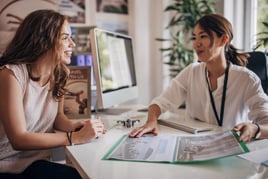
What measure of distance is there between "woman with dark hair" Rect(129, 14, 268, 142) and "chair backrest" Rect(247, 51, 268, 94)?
73 millimetres

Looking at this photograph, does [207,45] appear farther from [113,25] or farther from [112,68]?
[113,25]

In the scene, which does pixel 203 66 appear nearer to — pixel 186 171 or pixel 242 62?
pixel 242 62

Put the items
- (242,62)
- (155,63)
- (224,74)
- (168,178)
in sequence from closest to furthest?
(168,178), (224,74), (242,62), (155,63)

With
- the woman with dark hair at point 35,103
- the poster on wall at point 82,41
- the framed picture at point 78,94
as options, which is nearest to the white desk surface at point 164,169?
the woman with dark hair at point 35,103

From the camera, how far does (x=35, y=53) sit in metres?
1.15

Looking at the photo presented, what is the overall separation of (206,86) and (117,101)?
1.76 ft

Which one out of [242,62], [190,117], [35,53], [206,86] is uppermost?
[35,53]

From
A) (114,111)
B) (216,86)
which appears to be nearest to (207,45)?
(216,86)

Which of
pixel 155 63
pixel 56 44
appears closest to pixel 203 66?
pixel 56 44

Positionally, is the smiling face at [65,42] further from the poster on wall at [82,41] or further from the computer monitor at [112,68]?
the poster on wall at [82,41]

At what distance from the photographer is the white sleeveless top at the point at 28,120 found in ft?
3.59

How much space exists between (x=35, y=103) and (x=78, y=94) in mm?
424

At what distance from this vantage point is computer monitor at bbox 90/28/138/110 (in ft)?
4.96

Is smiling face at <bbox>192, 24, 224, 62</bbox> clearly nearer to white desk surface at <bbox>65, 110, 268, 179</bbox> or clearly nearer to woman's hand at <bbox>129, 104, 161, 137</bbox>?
woman's hand at <bbox>129, 104, 161, 137</bbox>
